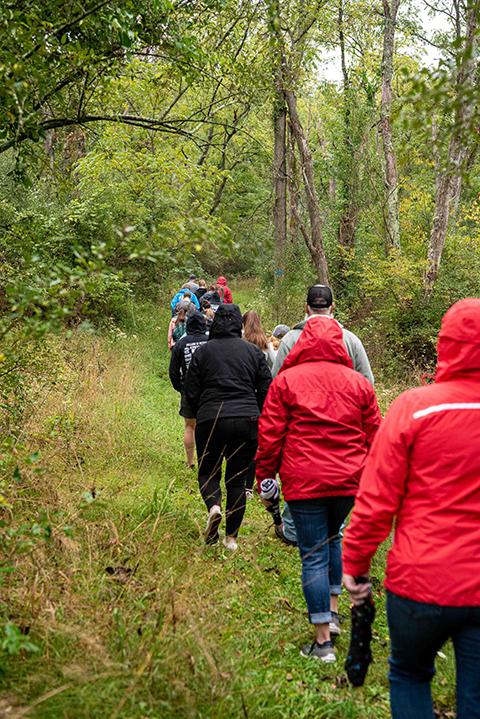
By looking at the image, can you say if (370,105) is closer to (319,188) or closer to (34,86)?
(319,188)

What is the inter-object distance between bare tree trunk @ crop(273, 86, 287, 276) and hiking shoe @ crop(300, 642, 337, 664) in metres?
15.5

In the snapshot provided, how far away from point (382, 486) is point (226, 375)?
3102 millimetres

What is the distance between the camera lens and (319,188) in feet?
97.8

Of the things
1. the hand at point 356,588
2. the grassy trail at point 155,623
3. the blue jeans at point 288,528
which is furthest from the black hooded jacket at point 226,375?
the hand at point 356,588

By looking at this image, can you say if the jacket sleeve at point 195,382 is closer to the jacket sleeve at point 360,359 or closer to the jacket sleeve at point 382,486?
the jacket sleeve at point 360,359

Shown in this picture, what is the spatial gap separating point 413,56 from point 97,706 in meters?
30.2

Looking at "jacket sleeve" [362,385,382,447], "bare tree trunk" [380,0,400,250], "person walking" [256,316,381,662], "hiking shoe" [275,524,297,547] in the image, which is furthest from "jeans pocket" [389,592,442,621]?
"bare tree trunk" [380,0,400,250]

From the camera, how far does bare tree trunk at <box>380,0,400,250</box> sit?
2003 cm

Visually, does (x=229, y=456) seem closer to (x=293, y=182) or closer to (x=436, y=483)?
(x=436, y=483)

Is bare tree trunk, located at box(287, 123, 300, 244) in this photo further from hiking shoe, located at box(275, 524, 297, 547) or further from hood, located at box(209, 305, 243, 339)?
hiking shoe, located at box(275, 524, 297, 547)

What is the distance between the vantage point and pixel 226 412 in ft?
18.9

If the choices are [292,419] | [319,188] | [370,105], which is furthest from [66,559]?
[319,188]

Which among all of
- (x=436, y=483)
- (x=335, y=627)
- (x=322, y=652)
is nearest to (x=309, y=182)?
(x=335, y=627)

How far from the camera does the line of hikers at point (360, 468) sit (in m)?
→ 2.68
